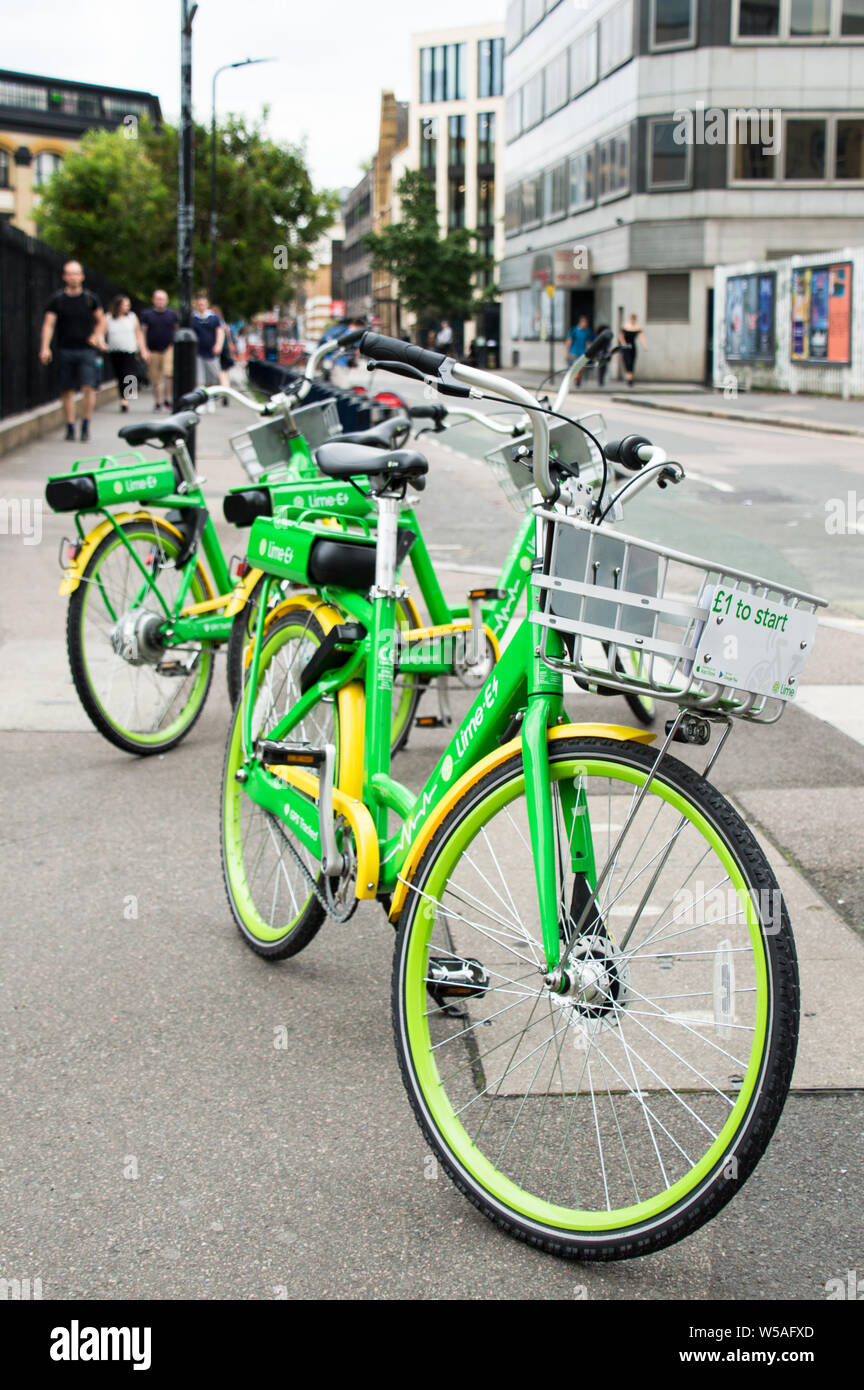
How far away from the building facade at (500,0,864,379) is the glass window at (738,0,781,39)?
0.13ft

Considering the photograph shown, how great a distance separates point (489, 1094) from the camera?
322cm

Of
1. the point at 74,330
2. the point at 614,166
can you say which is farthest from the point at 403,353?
the point at 614,166

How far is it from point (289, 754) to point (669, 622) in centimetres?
155

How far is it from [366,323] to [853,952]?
4.26m

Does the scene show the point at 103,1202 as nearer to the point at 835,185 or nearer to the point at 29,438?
the point at 29,438

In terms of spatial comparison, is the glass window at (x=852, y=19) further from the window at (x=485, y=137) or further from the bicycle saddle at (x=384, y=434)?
the window at (x=485, y=137)

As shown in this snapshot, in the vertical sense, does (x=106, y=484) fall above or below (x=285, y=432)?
below

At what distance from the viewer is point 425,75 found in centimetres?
10488

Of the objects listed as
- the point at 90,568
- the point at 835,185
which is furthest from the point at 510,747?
the point at 835,185

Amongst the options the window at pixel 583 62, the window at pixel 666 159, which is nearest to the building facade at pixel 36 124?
the window at pixel 583 62

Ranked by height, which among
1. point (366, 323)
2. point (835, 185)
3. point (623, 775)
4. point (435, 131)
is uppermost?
point (435, 131)

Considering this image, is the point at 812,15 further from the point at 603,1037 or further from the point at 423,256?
the point at 603,1037

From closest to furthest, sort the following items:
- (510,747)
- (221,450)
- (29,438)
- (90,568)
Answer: (510,747), (90,568), (29,438), (221,450)

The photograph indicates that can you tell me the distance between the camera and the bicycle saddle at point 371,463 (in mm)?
3535
